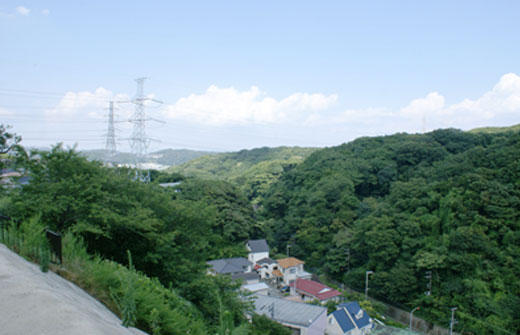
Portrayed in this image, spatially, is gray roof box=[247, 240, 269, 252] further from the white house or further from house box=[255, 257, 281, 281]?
the white house

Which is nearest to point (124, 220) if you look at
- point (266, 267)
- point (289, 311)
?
point (289, 311)

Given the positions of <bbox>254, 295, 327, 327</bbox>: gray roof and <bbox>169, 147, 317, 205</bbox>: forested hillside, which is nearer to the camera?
<bbox>254, 295, 327, 327</bbox>: gray roof

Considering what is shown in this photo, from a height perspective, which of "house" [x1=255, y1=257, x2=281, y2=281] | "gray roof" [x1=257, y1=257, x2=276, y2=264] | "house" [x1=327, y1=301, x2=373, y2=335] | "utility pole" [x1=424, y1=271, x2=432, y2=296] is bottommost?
"house" [x1=255, y1=257, x2=281, y2=281]

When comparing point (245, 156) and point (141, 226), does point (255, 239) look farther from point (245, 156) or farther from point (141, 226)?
point (245, 156)

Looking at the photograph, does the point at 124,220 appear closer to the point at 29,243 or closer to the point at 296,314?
the point at 29,243

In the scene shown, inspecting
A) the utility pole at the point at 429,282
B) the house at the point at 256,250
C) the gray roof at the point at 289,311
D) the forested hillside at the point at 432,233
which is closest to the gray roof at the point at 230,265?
the house at the point at 256,250

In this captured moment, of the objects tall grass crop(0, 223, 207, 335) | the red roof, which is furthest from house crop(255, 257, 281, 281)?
tall grass crop(0, 223, 207, 335)

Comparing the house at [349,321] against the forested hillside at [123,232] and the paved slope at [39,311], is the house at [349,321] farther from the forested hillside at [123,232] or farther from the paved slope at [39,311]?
the paved slope at [39,311]
